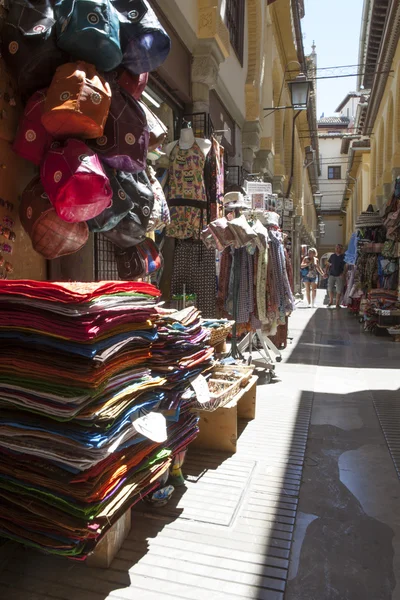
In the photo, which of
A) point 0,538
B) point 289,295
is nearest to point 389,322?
point 289,295

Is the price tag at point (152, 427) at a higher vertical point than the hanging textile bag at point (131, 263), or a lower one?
lower

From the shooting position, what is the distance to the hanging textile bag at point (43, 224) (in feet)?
8.59

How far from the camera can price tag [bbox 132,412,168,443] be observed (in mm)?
2379

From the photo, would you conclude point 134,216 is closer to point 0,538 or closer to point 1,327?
point 1,327

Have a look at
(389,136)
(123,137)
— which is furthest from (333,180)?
(123,137)

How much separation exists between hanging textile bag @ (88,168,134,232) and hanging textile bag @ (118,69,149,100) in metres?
0.48

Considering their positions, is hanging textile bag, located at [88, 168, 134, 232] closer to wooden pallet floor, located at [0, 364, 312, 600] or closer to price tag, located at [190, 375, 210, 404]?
price tag, located at [190, 375, 210, 404]

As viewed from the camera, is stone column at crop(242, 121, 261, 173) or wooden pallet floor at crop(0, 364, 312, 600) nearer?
wooden pallet floor at crop(0, 364, 312, 600)

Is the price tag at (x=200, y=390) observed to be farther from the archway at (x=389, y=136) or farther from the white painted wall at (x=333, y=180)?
the white painted wall at (x=333, y=180)

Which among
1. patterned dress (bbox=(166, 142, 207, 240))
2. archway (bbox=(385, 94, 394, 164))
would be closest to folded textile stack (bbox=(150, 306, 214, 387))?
patterned dress (bbox=(166, 142, 207, 240))

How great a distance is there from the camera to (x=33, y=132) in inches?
104

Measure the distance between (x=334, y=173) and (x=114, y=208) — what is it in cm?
5342

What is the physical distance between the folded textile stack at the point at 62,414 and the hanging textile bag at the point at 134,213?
888 mm

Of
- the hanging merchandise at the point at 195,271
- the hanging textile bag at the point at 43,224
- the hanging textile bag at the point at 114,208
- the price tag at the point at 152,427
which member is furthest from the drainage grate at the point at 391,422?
the hanging textile bag at the point at 43,224
